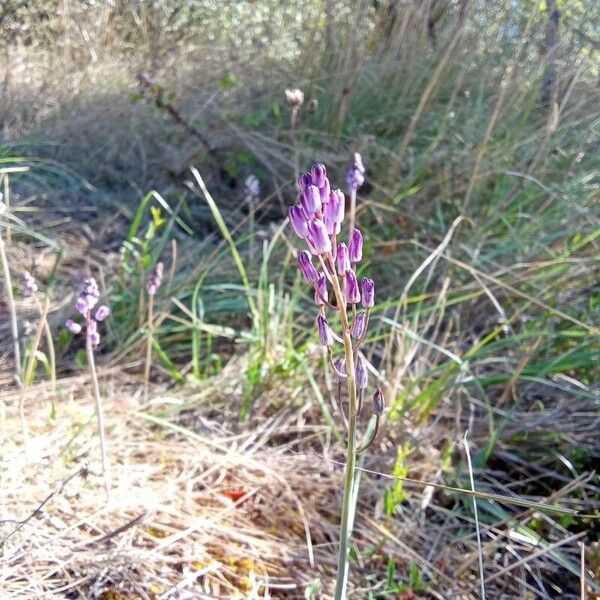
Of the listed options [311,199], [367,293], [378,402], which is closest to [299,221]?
[311,199]

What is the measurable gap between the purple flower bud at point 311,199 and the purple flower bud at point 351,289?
0.10 meters

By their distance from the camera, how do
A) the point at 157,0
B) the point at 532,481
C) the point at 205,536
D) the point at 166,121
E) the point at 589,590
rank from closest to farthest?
the point at 589,590
the point at 205,536
the point at 532,481
the point at 166,121
the point at 157,0

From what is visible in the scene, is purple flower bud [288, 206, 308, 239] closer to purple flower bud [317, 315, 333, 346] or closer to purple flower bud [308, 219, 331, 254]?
purple flower bud [308, 219, 331, 254]

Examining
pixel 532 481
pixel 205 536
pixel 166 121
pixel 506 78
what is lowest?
pixel 532 481

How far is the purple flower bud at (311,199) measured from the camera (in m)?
0.79

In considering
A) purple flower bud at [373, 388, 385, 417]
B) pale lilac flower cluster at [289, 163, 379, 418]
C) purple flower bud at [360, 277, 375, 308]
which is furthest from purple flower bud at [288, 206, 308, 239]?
purple flower bud at [373, 388, 385, 417]

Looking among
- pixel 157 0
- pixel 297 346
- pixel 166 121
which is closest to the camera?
pixel 297 346

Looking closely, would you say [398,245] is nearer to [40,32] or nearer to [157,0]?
[157,0]

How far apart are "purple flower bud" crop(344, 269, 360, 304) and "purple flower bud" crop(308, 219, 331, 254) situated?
8cm

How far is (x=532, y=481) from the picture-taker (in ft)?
5.71

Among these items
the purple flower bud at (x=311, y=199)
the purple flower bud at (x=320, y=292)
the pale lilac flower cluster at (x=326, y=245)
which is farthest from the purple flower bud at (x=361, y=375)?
the purple flower bud at (x=311, y=199)

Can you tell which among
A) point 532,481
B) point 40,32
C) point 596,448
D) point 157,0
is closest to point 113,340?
point 532,481

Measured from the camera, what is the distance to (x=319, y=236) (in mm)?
785

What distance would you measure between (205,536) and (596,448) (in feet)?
3.37
